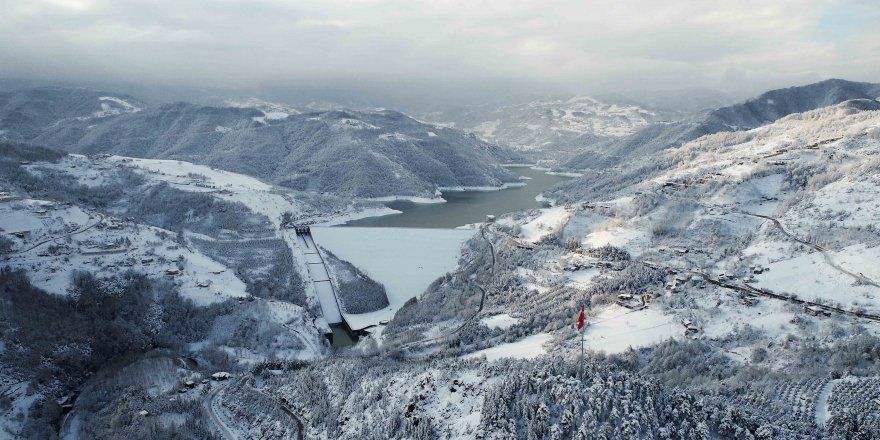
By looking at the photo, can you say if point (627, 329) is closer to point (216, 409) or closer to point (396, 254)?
point (216, 409)

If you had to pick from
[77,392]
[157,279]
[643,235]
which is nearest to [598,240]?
[643,235]

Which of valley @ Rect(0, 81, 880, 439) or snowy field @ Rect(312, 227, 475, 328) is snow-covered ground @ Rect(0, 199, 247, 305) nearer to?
valley @ Rect(0, 81, 880, 439)

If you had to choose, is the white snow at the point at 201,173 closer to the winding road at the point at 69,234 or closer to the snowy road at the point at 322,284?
the snowy road at the point at 322,284

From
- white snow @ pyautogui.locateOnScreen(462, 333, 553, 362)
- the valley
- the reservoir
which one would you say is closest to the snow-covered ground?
the valley

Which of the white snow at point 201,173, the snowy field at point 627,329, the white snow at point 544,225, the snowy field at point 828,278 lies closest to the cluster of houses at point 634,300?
the snowy field at point 627,329

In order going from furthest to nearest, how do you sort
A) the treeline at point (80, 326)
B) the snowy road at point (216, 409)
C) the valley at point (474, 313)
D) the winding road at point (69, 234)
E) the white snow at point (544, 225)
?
1. the white snow at point (544, 225)
2. the winding road at point (69, 234)
3. the treeline at point (80, 326)
4. the snowy road at point (216, 409)
5. the valley at point (474, 313)

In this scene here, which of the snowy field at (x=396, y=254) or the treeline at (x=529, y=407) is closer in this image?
the treeline at (x=529, y=407)
